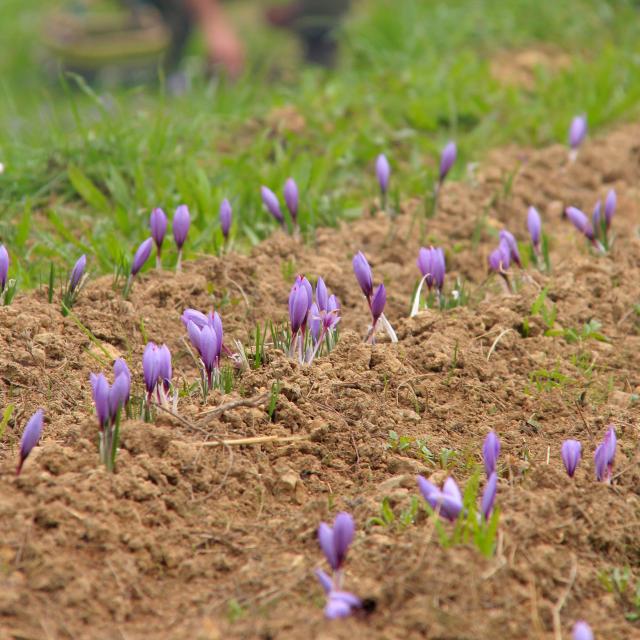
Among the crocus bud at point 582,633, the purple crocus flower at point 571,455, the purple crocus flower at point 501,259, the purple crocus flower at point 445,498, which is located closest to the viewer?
the crocus bud at point 582,633

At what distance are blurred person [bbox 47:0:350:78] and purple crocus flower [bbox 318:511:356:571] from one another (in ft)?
17.9

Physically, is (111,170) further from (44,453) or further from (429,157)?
(44,453)

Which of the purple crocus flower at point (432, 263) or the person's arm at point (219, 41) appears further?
the person's arm at point (219, 41)

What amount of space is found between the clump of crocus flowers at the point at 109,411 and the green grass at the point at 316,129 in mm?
1014

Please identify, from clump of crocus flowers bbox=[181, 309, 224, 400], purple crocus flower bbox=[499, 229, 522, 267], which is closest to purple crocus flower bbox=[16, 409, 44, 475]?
clump of crocus flowers bbox=[181, 309, 224, 400]

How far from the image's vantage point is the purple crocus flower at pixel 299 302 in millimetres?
2648

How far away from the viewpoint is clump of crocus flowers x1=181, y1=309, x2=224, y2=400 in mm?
2562

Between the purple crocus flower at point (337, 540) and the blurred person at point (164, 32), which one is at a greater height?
the purple crocus flower at point (337, 540)

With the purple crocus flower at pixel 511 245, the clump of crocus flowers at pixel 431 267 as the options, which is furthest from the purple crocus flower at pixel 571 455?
the purple crocus flower at pixel 511 245

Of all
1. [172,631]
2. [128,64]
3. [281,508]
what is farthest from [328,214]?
[128,64]

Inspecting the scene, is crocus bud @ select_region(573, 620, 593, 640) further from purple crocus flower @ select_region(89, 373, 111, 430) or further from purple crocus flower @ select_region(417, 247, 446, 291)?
purple crocus flower @ select_region(417, 247, 446, 291)

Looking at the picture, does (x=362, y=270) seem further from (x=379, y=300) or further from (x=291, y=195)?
(x=291, y=195)

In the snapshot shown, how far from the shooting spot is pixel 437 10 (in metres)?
6.34

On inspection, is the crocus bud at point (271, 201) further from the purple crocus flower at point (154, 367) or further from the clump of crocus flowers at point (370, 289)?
the purple crocus flower at point (154, 367)
